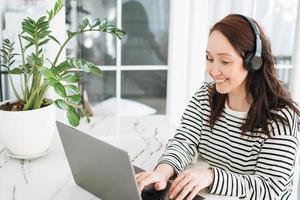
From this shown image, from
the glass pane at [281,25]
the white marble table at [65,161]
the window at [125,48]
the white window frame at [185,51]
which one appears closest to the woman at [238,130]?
the white marble table at [65,161]

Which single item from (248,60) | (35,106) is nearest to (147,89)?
(35,106)

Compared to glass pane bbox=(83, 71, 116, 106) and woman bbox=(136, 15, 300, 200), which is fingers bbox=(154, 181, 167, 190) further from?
glass pane bbox=(83, 71, 116, 106)

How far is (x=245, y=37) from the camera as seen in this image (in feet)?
4.25

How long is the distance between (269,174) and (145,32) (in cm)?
141

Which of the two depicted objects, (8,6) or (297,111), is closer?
(297,111)

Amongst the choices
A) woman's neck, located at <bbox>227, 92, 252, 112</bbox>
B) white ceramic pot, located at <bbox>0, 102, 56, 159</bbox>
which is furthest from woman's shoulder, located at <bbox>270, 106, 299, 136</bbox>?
white ceramic pot, located at <bbox>0, 102, 56, 159</bbox>

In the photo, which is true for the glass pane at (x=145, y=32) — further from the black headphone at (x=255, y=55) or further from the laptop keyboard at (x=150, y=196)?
the laptop keyboard at (x=150, y=196)

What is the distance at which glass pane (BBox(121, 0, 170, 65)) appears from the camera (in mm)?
2357

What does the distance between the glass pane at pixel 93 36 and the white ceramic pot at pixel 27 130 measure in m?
1.00

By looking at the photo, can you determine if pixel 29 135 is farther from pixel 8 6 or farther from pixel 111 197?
pixel 8 6

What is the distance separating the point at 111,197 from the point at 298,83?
5.76 feet

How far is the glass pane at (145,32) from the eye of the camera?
236 cm

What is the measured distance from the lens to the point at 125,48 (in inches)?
94.3

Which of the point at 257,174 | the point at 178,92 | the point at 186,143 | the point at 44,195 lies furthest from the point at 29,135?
the point at 178,92
